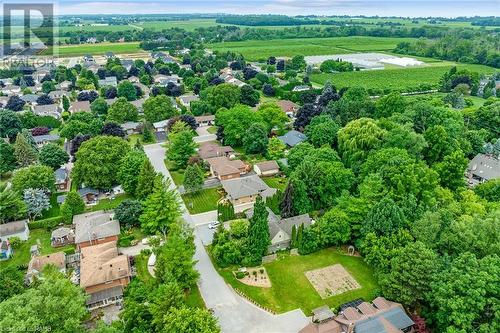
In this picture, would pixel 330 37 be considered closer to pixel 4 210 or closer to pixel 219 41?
pixel 219 41

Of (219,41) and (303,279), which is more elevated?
(219,41)

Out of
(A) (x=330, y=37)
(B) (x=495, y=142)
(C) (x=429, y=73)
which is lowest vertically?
(B) (x=495, y=142)

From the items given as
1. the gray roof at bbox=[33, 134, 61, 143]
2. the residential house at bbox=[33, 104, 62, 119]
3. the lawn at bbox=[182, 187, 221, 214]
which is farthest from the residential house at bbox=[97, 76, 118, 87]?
the lawn at bbox=[182, 187, 221, 214]

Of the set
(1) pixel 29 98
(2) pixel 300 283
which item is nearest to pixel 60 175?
(2) pixel 300 283

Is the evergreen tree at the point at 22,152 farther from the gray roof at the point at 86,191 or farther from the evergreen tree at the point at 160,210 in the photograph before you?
the evergreen tree at the point at 160,210

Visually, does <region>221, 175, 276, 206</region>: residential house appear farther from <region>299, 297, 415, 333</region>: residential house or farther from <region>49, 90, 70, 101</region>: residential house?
<region>49, 90, 70, 101</region>: residential house

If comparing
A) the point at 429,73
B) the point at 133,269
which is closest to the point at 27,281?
the point at 133,269

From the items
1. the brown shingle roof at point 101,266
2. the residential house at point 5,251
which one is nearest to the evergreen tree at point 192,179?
the brown shingle roof at point 101,266
